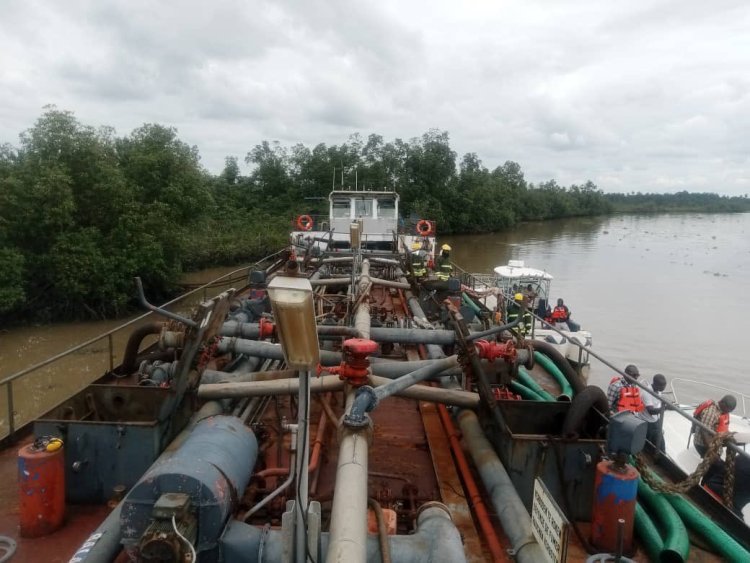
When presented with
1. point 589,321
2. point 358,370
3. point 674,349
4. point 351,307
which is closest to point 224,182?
point 589,321

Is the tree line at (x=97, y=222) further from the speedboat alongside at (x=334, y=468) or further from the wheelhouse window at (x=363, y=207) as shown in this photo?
the speedboat alongside at (x=334, y=468)

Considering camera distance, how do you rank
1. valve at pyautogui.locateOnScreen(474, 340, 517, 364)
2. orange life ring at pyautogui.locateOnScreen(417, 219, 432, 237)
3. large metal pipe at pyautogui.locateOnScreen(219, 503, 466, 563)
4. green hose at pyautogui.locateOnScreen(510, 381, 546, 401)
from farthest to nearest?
orange life ring at pyautogui.locateOnScreen(417, 219, 432, 237) → green hose at pyautogui.locateOnScreen(510, 381, 546, 401) → valve at pyautogui.locateOnScreen(474, 340, 517, 364) → large metal pipe at pyautogui.locateOnScreen(219, 503, 466, 563)

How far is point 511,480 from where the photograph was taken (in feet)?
16.3

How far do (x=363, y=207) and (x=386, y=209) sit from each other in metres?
0.92

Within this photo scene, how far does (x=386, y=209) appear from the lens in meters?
21.4

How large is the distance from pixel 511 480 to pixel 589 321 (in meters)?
21.7

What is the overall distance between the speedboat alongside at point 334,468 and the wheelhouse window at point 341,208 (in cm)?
1442

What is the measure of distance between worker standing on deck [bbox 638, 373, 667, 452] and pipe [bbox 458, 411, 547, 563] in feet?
5.86

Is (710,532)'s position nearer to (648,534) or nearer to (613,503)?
(648,534)

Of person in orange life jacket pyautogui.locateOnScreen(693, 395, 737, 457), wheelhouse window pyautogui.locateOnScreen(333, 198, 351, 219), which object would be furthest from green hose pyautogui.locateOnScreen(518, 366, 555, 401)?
wheelhouse window pyautogui.locateOnScreen(333, 198, 351, 219)

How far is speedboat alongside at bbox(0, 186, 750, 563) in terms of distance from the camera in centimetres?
325

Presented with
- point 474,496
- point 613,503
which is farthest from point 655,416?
point 474,496

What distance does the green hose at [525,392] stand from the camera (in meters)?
8.27

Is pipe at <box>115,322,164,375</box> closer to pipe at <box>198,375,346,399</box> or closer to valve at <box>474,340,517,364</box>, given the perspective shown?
pipe at <box>198,375,346,399</box>
